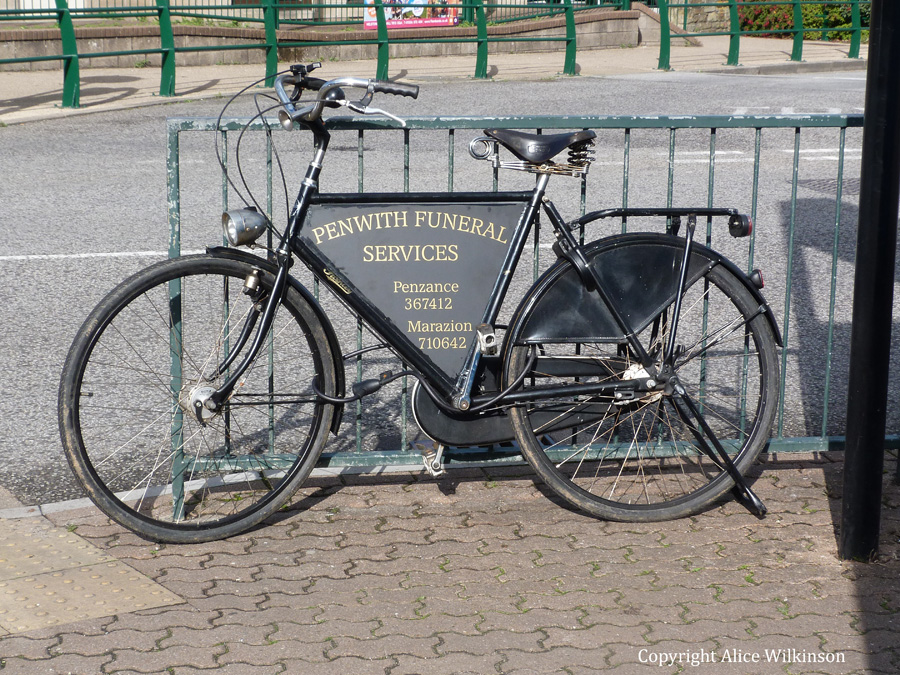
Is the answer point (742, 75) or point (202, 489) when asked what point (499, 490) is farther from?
point (742, 75)

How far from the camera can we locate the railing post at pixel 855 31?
77.3ft

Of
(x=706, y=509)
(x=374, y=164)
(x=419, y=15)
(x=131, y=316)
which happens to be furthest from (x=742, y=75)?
(x=706, y=509)

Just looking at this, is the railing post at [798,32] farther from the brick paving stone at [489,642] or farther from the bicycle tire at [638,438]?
the brick paving stone at [489,642]

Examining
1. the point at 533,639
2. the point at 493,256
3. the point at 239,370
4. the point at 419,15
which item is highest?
the point at 419,15

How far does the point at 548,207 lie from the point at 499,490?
1.18 m

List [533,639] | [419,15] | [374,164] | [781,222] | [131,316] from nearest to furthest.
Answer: [533,639] → [131,316] → [781,222] → [374,164] → [419,15]

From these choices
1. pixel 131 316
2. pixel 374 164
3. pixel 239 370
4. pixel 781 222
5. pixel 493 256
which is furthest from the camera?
pixel 374 164

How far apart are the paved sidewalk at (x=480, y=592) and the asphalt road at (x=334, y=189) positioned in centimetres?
79

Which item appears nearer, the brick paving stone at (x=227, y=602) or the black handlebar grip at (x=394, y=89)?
the brick paving stone at (x=227, y=602)

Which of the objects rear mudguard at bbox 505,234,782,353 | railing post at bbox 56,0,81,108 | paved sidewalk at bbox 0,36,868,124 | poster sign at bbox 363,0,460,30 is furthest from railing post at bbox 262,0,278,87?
rear mudguard at bbox 505,234,782,353

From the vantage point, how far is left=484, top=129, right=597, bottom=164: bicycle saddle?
3961 millimetres

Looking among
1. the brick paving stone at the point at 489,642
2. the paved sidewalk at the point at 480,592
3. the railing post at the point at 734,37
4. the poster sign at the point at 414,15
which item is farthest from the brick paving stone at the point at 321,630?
the railing post at the point at 734,37

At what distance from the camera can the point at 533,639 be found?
137 inches

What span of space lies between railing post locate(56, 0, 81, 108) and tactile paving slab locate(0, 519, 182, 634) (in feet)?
39.0
